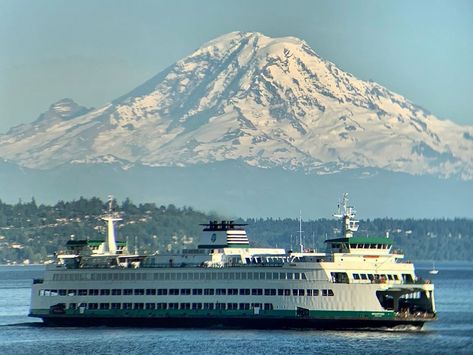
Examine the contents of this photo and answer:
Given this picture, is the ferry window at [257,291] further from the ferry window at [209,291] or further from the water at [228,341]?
the ferry window at [209,291]

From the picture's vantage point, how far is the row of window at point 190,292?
4316 inches

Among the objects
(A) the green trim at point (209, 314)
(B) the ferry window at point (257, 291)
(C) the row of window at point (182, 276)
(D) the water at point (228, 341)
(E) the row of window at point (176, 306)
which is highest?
(C) the row of window at point (182, 276)

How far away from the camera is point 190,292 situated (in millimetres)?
112938

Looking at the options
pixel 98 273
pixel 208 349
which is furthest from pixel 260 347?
pixel 98 273

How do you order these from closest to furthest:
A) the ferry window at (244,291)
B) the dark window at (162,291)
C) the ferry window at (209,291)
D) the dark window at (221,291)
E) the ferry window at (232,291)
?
the ferry window at (244,291) < the ferry window at (232,291) < the dark window at (221,291) < the ferry window at (209,291) < the dark window at (162,291)

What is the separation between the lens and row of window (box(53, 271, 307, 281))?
4348 inches

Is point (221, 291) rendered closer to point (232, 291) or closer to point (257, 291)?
point (232, 291)

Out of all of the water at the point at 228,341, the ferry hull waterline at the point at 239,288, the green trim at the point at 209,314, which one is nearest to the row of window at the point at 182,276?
the ferry hull waterline at the point at 239,288

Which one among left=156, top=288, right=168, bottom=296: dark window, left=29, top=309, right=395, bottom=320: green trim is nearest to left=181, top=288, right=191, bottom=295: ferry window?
left=29, top=309, right=395, bottom=320: green trim

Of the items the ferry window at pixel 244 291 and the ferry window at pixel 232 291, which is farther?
the ferry window at pixel 232 291

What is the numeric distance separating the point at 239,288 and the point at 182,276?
13.9 ft

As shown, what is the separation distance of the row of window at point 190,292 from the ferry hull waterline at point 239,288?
0.06 meters

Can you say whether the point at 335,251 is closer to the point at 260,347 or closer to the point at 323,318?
the point at 323,318

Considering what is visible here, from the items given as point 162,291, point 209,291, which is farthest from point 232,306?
point 162,291
